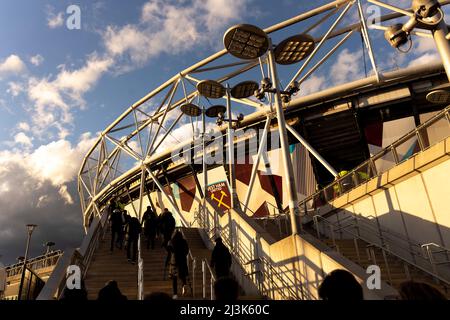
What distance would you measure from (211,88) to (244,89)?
174 centimetres

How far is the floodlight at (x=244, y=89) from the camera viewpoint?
1691cm

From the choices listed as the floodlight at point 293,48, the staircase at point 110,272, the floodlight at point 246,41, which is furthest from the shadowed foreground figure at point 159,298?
the floodlight at point 293,48

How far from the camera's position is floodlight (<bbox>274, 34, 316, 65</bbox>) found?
1207 cm

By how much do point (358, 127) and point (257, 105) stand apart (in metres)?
6.90

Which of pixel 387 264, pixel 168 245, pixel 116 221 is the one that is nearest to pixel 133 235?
pixel 116 221

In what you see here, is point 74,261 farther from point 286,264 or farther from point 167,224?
point 286,264

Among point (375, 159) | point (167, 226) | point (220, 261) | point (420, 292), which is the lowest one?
point (420, 292)

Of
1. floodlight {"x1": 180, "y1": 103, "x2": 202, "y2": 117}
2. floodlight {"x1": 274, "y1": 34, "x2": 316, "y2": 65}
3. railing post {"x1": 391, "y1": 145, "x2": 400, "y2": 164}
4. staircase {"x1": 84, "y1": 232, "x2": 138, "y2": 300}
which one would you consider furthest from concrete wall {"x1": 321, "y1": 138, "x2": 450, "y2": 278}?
floodlight {"x1": 180, "y1": 103, "x2": 202, "y2": 117}

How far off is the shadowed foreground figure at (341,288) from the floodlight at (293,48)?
10368 millimetres

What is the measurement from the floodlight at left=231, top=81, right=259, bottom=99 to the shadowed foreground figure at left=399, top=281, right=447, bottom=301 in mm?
14748

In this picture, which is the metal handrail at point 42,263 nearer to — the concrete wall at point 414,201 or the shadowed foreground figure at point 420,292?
the concrete wall at point 414,201

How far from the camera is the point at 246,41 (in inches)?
466

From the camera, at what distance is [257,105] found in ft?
79.8
